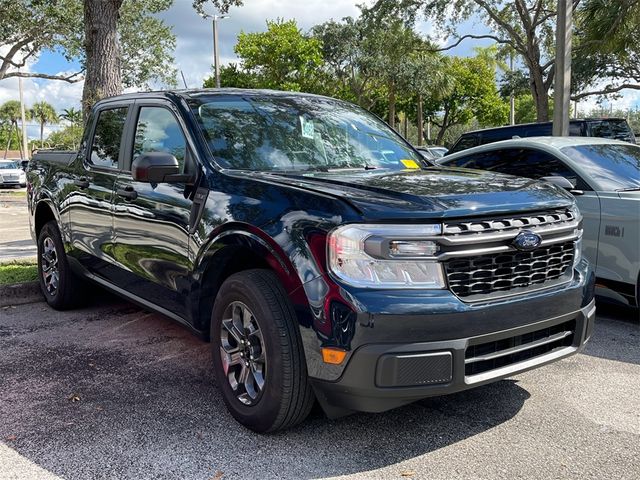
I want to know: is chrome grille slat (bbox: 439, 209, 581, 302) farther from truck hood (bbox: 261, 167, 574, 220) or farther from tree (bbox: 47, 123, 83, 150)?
tree (bbox: 47, 123, 83, 150)

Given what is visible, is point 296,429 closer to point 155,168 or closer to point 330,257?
point 330,257

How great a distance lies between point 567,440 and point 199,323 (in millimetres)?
2128

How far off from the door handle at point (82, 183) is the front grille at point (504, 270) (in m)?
3.25

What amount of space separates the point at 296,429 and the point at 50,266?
3661mm

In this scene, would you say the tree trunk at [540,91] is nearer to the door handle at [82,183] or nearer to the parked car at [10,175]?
the door handle at [82,183]

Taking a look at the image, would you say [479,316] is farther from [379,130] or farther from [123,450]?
[379,130]

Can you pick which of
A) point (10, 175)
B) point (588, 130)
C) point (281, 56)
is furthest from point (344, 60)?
point (588, 130)

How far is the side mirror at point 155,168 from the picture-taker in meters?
3.52

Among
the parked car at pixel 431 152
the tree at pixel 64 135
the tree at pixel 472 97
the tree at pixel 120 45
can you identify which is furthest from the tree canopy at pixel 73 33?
the tree at pixel 64 135

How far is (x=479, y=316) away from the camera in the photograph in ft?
9.22

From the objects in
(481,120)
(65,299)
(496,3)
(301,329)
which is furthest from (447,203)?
(481,120)

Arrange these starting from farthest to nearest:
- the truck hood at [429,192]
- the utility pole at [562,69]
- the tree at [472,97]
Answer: the tree at [472,97] < the utility pole at [562,69] < the truck hood at [429,192]

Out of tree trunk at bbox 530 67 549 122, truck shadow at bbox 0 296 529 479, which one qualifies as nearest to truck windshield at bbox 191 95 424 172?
truck shadow at bbox 0 296 529 479

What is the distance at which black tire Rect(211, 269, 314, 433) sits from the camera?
117 inches
